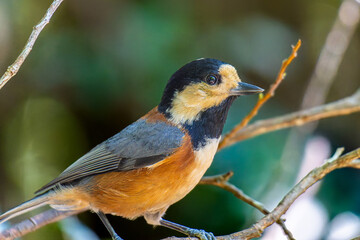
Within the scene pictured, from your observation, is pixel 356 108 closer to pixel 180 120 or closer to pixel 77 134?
pixel 180 120

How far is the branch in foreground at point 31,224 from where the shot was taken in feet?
10.3

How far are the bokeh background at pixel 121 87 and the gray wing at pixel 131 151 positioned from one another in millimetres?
1168

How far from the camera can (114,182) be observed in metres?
3.15

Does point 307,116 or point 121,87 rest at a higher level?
point 121,87

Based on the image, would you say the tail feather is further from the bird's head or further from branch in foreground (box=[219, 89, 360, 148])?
branch in foreground (box=[219, 89, 360, 148])

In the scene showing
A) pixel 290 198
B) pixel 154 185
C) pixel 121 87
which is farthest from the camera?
pixel 121 87

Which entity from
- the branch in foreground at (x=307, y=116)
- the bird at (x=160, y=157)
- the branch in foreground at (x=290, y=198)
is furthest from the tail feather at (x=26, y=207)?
the branch in foreground at (x=307, y=116)

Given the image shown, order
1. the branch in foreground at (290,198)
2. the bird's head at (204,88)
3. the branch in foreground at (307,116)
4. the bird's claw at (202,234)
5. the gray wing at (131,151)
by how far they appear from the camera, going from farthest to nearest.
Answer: the branch in foreground at (307,116)
the bird's head at (204,88)
the gray wing at (131,151)
the bird's claw at (202,234)
the branch in foreground at (290,198)

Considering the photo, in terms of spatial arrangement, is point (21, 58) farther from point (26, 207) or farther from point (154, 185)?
point (26, 207)

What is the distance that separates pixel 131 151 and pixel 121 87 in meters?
1.71

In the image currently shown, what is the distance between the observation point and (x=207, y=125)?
316cm

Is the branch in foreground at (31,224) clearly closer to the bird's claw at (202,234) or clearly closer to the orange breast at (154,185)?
the orange breast at (154,185)

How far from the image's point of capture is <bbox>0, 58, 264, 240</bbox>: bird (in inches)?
119

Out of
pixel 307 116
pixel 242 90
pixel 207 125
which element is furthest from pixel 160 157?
pixel 307 116
